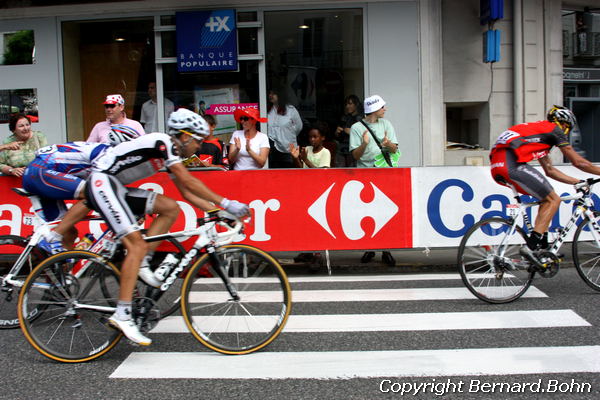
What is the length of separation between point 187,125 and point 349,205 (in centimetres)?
371

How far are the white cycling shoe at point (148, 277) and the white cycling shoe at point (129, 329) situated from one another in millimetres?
321

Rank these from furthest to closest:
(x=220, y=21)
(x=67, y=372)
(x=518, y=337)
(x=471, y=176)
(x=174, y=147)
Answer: (x=220, y=21), (x=471, y=176), (x=518, y=337), (x=174, y=147), (x=67, y=372)

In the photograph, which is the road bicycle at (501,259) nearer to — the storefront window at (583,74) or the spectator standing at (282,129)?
the spectator standing at (282,129)

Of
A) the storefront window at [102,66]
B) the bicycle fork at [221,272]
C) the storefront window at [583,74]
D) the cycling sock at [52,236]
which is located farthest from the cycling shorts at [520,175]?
the storefront window at [102,66]

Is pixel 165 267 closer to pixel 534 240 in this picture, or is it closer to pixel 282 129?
pixel 534 240

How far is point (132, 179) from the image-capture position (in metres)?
5.21

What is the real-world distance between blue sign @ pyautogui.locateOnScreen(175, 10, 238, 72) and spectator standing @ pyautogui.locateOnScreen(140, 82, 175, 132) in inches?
33.0

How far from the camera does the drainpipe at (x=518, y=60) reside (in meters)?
12.4

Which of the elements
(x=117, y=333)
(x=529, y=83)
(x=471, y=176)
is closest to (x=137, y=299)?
(x=117, y=333)

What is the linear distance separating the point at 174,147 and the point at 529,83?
A: 31.0ft

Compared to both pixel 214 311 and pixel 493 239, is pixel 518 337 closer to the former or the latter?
pixel 493 239

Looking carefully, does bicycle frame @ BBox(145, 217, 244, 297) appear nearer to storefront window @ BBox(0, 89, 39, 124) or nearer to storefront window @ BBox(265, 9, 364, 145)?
storefront window @ BBox(265, 9, 364, 145)

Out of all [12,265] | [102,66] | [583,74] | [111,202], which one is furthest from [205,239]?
[583,74]

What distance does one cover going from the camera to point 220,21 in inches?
487
